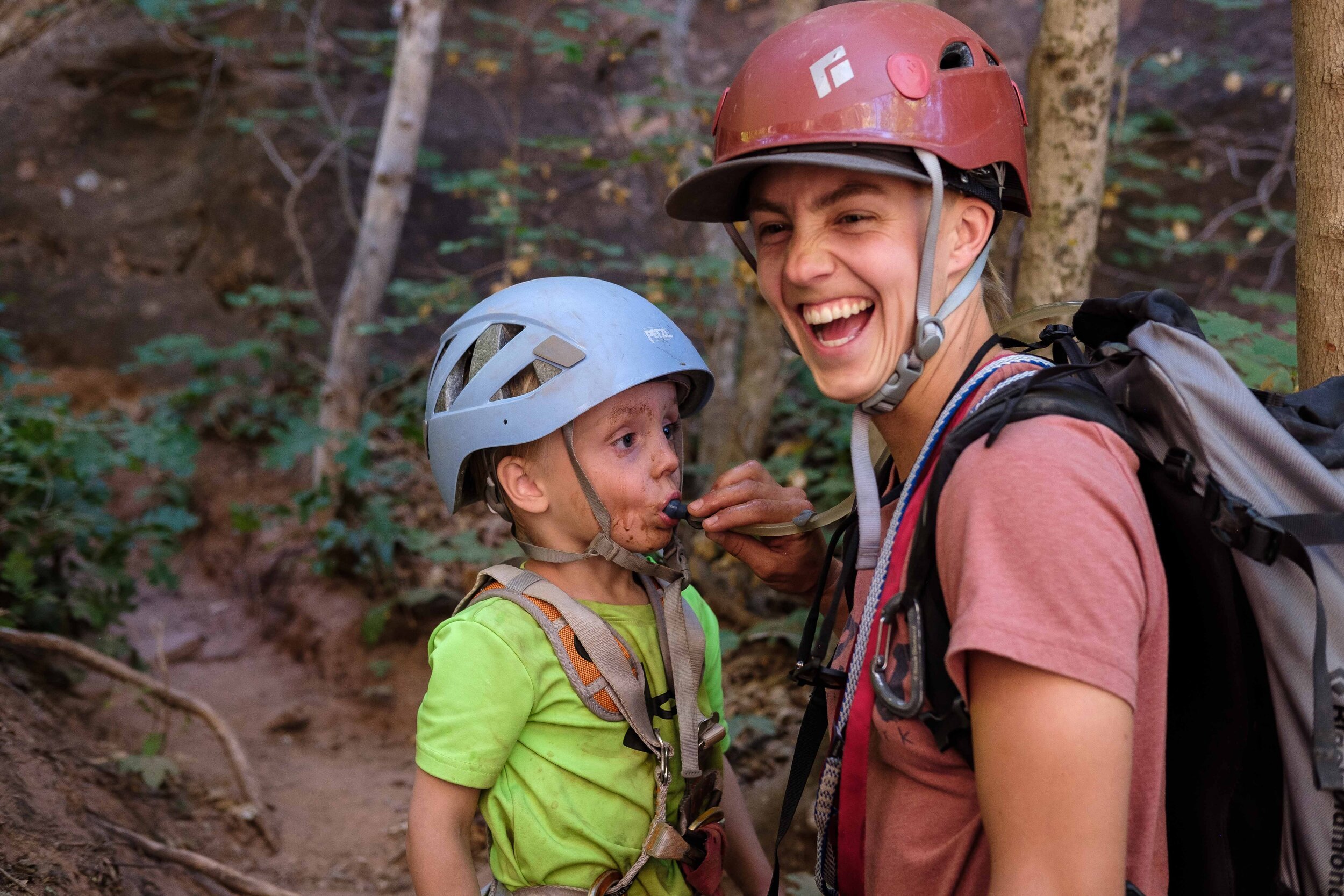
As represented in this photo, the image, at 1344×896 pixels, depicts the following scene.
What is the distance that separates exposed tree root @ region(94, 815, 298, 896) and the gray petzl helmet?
190cm

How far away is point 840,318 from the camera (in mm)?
1921

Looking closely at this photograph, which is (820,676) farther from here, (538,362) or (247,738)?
(247,738)

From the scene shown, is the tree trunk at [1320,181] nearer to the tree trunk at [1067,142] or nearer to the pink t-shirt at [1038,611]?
the pink t-shirt at [1038,611]

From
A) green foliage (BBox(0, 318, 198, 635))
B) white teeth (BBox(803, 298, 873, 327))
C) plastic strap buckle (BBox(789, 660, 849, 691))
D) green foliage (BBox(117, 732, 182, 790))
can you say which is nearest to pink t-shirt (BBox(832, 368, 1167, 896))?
plastic strap buckle (BBox(789, 660, 849, 691))

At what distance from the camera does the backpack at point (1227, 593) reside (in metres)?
1.42

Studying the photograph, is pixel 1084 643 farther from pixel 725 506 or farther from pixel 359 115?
pixel 359 115

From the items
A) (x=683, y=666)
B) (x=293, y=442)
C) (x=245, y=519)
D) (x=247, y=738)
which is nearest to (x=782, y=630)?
(x=683, y=666)

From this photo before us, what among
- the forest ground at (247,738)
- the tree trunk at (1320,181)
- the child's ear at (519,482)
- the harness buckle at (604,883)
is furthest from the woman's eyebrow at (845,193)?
the forest ground at (247,738)

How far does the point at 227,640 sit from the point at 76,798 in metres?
4.67

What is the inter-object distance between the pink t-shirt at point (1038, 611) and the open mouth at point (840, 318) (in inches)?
18.3

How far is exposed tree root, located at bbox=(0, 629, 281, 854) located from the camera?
447cm

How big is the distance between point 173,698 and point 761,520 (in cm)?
380

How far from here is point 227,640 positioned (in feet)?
25.7

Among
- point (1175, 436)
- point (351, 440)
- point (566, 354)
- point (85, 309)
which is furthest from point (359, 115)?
point (1175, 436)
